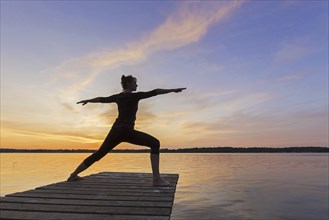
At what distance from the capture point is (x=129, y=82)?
25.1 ft

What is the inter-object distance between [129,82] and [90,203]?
120 inches

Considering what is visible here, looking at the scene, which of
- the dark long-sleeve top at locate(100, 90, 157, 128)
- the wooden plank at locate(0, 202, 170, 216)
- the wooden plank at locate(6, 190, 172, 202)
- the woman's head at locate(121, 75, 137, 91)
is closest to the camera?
the wooden plank at locate(0, 202, 170, 216)

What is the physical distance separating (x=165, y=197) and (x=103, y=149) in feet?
7.55

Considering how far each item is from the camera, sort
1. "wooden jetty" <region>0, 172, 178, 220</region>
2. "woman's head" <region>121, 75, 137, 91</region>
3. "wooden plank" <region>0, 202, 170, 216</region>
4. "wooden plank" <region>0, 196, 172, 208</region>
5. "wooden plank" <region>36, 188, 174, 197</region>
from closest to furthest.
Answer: "wooden jetty" <region>0, 172, 178, 220</region>
"wooden plank" <region>0, 202, 170, 216</region>
"wooden plank" <region>0, 196, 172, 208</region>
"wooden plank" <region>36, 188, 174, 197</region>
"woman's head" <region>121, 75, 137, 91</region>

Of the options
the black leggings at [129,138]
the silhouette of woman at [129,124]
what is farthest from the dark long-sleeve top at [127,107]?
the black leggings at [129,138]

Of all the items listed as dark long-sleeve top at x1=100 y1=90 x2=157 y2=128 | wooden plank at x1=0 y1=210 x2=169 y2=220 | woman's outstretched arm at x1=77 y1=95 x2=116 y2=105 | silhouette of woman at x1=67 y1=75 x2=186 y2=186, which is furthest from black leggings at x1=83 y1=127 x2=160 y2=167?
wooden plank at x1=0 y1=210 x2=169 y2=220

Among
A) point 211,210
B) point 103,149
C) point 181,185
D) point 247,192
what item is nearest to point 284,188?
point 247,192

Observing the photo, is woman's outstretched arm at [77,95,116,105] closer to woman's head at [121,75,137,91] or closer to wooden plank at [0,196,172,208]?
woman's head at [121,75,137,91]

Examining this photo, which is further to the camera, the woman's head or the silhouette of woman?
the woman's head

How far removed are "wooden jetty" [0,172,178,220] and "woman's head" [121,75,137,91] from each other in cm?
225

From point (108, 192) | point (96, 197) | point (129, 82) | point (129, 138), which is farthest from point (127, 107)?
point (96, 197)

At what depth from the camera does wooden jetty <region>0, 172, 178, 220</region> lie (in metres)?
4.70

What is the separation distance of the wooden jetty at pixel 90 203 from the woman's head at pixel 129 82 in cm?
225

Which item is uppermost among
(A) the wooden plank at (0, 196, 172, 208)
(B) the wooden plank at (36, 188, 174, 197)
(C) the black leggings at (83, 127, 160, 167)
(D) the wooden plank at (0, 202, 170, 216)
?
(C) the black leggings at (83, 127, 160, 167)
